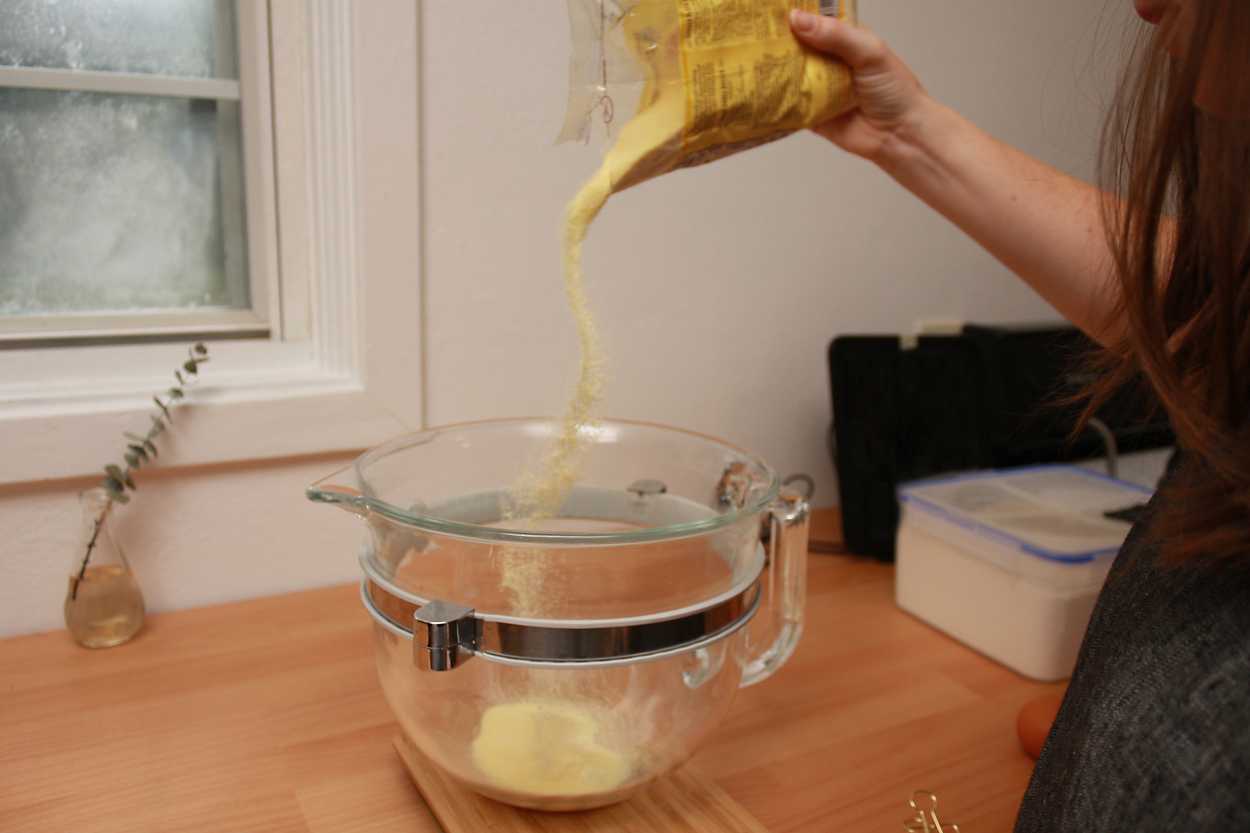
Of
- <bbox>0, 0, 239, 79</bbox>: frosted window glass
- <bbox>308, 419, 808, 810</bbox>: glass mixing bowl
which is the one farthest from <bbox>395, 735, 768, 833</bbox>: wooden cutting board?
<bbox>0, 0, 239, 79</bbox>: frosted window glass

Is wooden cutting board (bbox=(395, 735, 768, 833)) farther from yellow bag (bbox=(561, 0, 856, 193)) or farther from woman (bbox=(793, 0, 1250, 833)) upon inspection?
yellow bag (bbox=(561, 0, 856, 193))

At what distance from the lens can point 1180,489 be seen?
508 mm

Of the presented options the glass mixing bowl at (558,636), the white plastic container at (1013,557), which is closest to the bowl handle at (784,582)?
the glass mixing bowl at (558,636)

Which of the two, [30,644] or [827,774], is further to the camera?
[30,644]

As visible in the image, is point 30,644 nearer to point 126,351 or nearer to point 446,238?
point 126,351

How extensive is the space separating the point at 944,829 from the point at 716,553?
243mm

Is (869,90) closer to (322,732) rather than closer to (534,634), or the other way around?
(534,634)

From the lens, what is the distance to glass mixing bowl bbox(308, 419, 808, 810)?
556 millimetres

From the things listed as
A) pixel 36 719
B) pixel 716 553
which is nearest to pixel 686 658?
pixel 716 553

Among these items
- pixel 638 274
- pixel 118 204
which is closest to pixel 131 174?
pixel 118 204

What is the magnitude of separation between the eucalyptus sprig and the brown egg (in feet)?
2.29

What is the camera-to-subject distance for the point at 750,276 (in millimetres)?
1106

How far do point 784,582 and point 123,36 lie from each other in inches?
27.0

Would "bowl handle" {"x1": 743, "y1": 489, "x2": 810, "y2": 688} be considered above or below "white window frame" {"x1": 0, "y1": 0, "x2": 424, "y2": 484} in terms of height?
below
